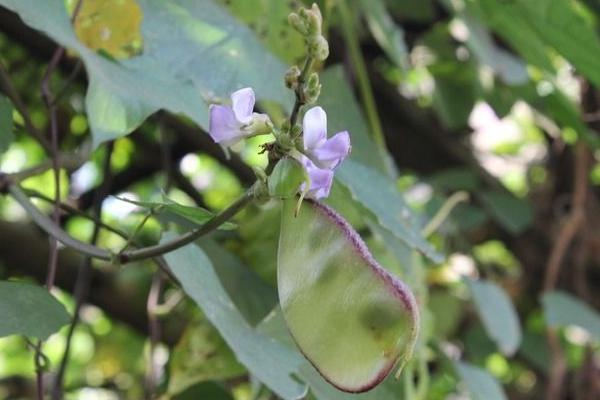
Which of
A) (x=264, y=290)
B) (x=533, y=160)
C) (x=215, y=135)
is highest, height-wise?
(x=215, y=135)

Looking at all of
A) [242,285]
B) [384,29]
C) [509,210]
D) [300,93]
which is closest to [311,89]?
[300,93]

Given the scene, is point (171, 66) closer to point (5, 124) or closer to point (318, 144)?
point (5, 124)

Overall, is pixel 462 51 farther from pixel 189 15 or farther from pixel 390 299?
pixel 390 299

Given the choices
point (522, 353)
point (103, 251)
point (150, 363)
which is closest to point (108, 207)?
point (150, 363)

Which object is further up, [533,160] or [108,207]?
[108,207]

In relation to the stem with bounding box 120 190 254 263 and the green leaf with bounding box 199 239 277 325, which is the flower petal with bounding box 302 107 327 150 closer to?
the stem with bounding box 120 190 254 263

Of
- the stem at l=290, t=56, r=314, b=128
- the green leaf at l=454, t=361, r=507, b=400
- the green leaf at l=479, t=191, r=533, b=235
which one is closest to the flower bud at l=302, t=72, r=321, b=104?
the stem at l=290, t=56, r=314, b=128

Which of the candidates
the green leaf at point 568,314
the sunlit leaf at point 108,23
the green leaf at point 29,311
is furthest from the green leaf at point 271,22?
the green leaf at point 568,314
